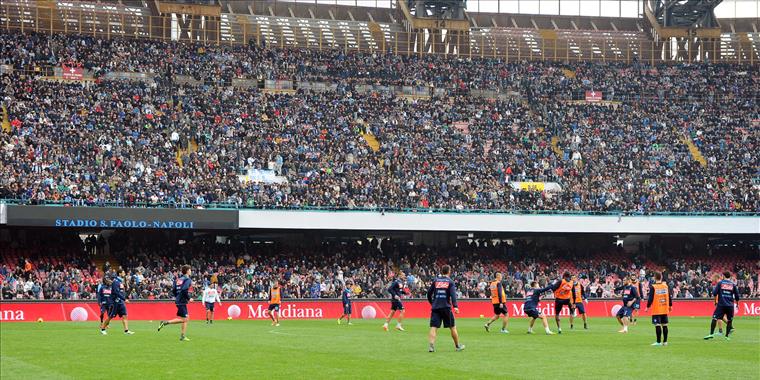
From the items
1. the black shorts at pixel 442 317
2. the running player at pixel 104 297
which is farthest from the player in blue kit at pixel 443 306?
the running player at pixel 104 297

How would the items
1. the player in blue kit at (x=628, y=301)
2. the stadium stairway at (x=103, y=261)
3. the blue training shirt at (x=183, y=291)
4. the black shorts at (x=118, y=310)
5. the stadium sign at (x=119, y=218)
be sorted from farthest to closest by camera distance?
1. the stadium stairway at (x=103, y=261)
2. the stadium sign at (x=119, y=218)
3. the player in blue kit at (x=628, y=301)
4. the black shorts at (x=118, y=310)
5. the blue training shirt at (x=183, y=291)

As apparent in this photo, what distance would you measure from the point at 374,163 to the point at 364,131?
162 inches

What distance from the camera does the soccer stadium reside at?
48188 mm

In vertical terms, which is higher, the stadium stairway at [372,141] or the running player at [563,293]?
the stadium stairway at [372,141]

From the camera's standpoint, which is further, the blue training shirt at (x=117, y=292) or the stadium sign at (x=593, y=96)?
the stadium sign at (x=593, y=96)

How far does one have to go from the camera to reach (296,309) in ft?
153

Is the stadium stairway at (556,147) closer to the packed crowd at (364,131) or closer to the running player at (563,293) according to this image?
the packed crowd at (364,131)

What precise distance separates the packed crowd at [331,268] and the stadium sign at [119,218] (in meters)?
1.86

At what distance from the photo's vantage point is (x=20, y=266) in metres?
49.6

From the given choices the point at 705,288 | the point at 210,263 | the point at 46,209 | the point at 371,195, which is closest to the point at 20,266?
the point at 46,209

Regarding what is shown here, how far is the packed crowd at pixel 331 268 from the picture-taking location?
48.6 meters

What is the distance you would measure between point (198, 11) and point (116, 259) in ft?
75.9

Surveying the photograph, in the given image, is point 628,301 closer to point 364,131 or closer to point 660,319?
point 660,319

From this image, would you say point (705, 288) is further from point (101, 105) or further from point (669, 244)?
point (101, 105)
